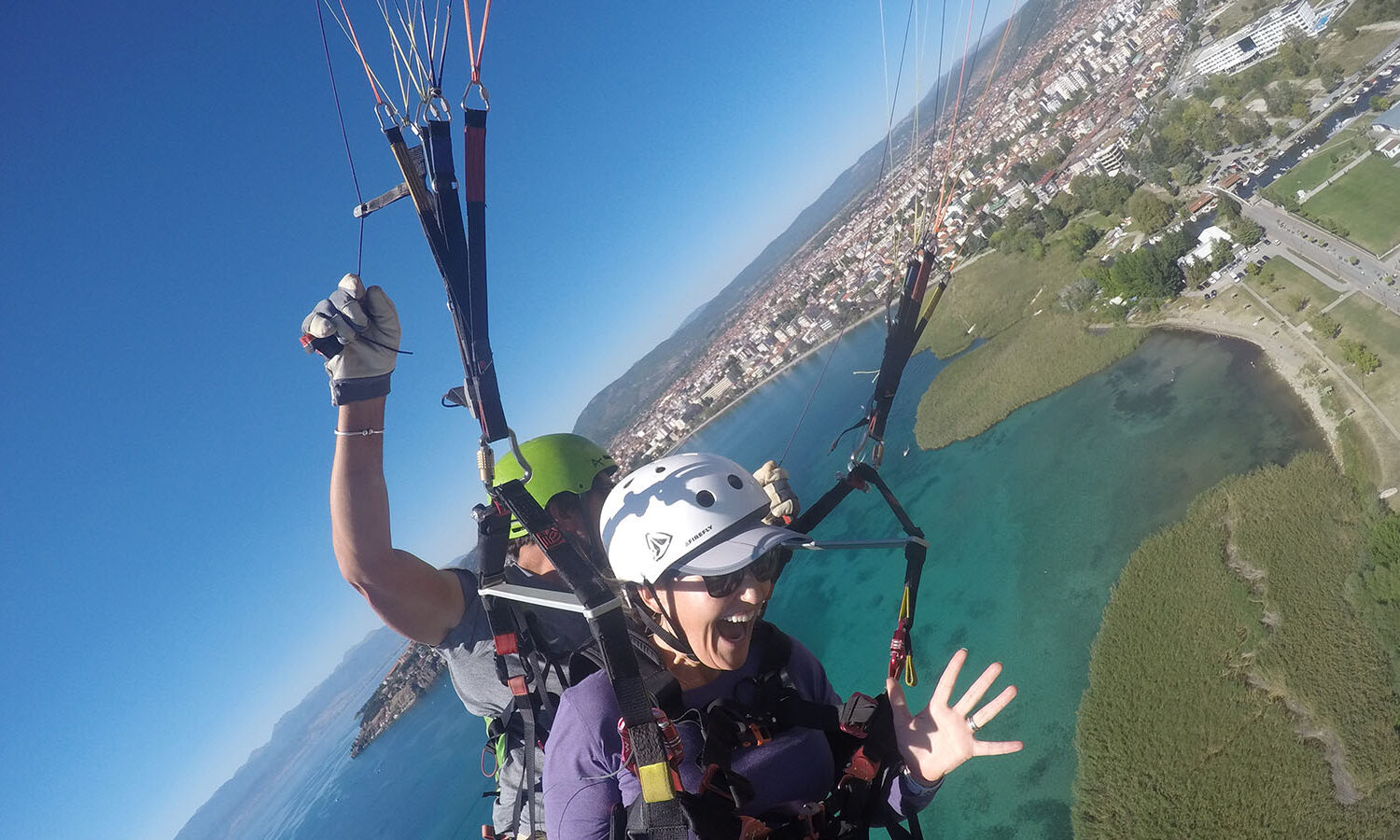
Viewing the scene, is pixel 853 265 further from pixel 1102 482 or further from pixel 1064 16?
pixel 1064 16

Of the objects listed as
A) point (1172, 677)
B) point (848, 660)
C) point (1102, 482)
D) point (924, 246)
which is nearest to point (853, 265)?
point (1102, 482)

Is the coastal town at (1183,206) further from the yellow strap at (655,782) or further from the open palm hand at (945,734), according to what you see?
the yellow strap at (655,782)

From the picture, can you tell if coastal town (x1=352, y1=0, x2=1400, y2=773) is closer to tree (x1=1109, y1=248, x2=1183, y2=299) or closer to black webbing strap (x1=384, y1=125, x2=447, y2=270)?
tree (x1=1109, y1=248, x2=1183, y2=299)

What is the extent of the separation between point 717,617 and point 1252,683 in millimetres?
15146

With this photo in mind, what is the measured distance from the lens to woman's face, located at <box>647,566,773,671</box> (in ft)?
5.28

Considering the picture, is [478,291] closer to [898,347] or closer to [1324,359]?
[898,347]

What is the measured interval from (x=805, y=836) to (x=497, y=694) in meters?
1.40

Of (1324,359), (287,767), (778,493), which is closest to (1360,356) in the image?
(1324,359)

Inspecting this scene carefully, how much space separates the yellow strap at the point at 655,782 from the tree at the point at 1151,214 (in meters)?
34.6

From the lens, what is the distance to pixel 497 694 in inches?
98.1

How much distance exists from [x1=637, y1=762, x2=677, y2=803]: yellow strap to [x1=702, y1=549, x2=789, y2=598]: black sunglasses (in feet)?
1.40

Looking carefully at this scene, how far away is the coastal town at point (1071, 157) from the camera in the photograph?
28.1 meters

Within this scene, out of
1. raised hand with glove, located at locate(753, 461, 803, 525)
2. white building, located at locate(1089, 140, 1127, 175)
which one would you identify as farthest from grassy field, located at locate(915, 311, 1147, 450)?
raised hand with glove, located at locate(753, 461, 803, 525)

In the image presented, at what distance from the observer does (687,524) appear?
1.66 m
